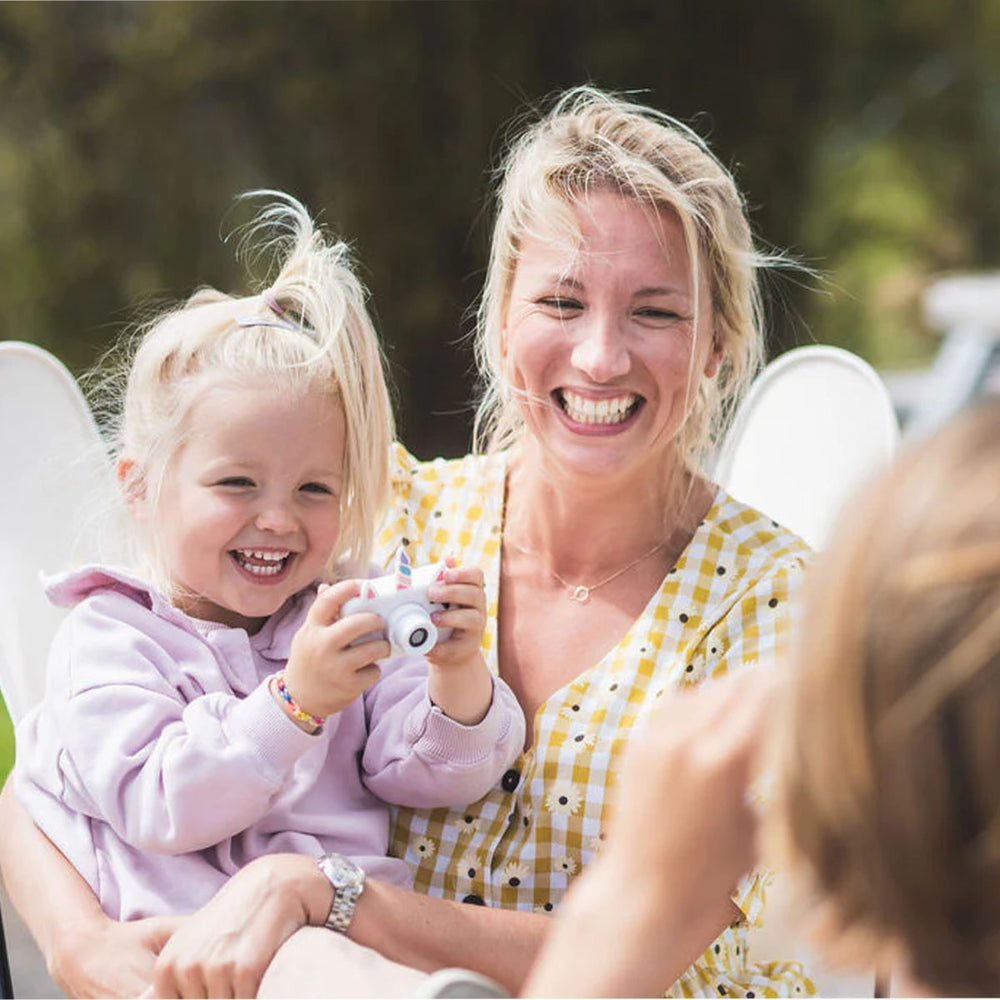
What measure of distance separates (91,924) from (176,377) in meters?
0.71

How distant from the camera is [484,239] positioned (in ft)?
22.2

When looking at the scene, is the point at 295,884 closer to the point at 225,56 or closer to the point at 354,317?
the point at 354,317

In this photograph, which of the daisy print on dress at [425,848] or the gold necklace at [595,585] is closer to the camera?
the daisy print on dress at [425,848]

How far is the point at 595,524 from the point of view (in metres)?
2.40

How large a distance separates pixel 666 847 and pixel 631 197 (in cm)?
125

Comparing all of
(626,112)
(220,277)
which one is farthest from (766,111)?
(626,112)

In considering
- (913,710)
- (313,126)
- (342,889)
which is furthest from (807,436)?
(313,126)

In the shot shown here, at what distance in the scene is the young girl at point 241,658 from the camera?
1890 millimetres

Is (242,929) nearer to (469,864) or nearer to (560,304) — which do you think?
(469,864)

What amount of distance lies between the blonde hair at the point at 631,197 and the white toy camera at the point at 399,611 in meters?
0.61

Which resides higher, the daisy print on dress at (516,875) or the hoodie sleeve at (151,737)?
the hoodie sleeve at (151,737)

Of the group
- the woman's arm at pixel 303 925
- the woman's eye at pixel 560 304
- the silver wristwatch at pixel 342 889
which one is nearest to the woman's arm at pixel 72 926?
the woman's arm at pixel 303 925

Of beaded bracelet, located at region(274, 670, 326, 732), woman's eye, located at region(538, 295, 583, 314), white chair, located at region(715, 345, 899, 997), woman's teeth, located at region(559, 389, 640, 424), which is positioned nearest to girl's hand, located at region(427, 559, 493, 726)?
beaded bracelet, located at region(274, 670, 326, 732)

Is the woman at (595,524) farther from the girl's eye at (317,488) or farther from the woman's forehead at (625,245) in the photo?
the girl's eye at (317,488)
